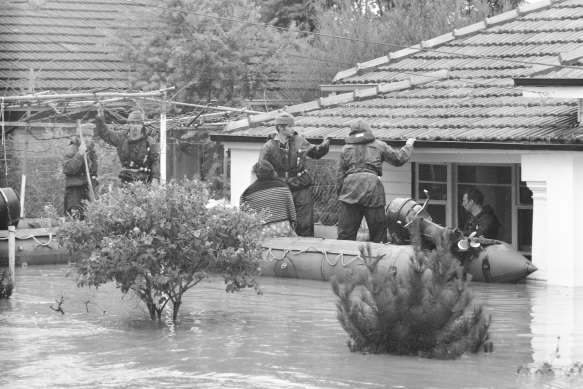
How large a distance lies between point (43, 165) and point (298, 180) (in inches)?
287

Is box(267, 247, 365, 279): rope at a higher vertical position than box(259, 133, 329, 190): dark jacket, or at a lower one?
lower

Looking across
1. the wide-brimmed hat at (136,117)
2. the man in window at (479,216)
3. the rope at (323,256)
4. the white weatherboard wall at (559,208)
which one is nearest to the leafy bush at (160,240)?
the rope at (323,256)

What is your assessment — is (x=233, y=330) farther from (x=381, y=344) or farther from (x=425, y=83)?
(x=425, y=83)

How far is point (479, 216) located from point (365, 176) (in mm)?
1714

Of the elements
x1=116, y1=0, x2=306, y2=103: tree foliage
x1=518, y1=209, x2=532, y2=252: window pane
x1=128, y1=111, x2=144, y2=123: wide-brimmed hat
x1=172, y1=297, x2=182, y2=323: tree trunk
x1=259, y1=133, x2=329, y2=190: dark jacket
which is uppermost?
x1=116, y1=0, x2=306, y2=103: tree foliage

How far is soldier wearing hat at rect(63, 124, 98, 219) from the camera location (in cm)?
2036

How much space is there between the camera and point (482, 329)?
37.7 ft

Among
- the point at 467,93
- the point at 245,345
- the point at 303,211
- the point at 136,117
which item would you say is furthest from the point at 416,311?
the point at 136,117

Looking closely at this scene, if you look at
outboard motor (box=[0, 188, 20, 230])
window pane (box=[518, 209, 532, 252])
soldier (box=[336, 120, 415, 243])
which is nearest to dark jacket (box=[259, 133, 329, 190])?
soldier (box=[336, 120, 415, 243])

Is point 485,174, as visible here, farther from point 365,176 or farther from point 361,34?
point 361,34

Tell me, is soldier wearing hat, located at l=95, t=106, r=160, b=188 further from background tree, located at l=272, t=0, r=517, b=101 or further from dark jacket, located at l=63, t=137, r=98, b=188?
background tree, located at l=272, t=0, r=517, b=101

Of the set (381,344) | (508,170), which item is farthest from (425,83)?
(381,344)

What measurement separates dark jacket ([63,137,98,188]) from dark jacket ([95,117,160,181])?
377 mm

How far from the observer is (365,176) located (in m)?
17.8
